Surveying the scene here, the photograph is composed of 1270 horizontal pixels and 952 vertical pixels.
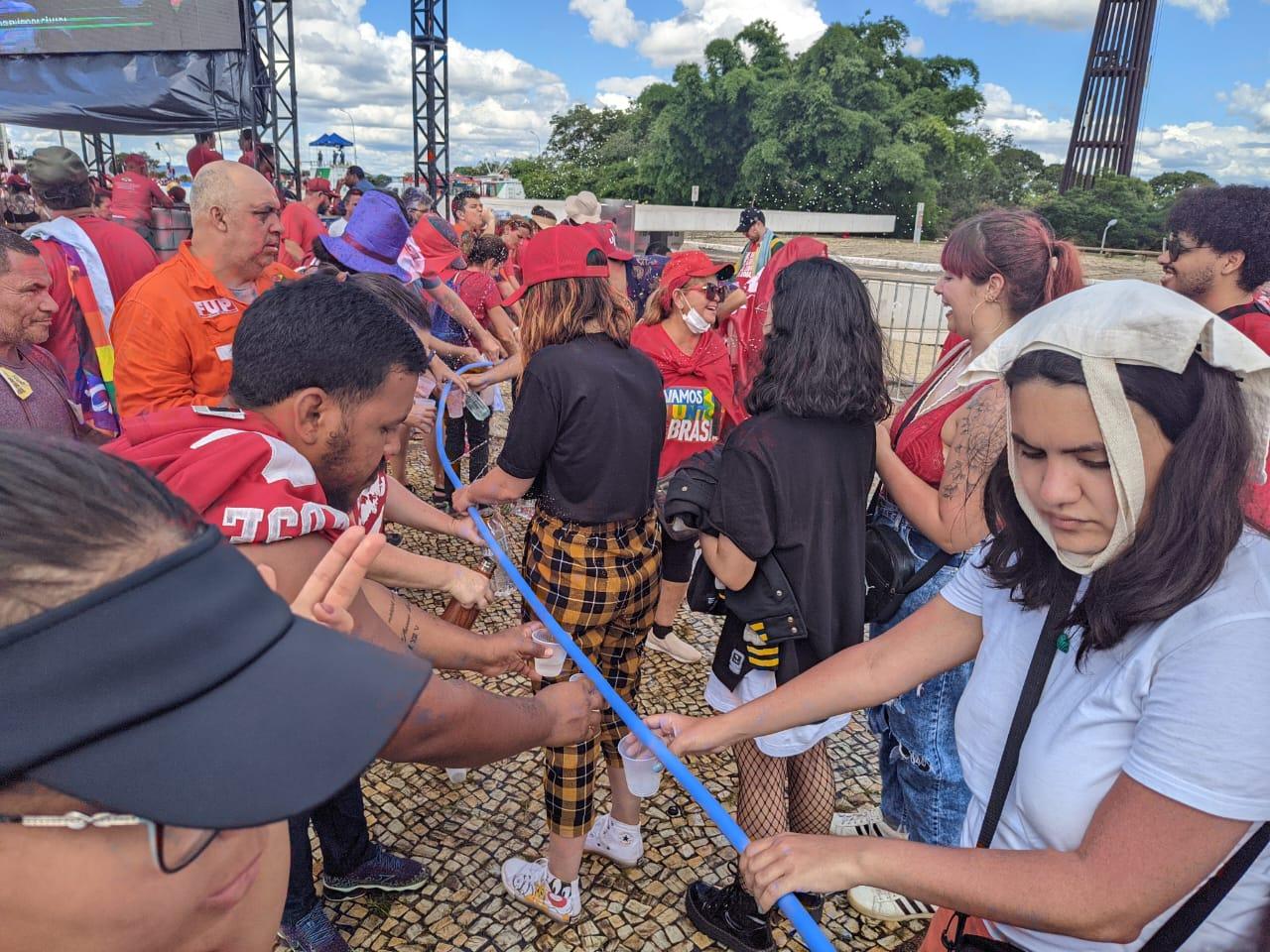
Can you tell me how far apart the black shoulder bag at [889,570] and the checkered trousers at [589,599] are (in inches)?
33.1

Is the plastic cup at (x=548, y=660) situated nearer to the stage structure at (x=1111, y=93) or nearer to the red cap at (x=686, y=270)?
the red cap at (x=686, y=270)

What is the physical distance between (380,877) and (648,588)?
155cm

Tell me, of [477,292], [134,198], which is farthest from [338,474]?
[134,198]

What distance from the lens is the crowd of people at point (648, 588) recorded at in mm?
708

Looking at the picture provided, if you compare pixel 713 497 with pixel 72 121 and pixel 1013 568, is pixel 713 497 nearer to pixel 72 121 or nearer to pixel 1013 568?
pixel 1013 568

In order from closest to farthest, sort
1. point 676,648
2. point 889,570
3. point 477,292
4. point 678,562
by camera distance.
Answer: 1. point 889,570
2. point 678,562
3. point 676,648
4. point 477,292

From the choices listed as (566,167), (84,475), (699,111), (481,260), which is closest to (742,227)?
(481,260)

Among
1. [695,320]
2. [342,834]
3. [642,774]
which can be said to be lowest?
[342,834]

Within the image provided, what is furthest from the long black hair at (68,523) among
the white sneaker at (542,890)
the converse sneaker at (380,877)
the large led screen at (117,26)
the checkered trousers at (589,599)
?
the large led screen at (117,26)

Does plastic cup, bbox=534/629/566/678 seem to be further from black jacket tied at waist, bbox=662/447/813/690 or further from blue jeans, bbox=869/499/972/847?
blue jeans, bbox=869/499/972/847

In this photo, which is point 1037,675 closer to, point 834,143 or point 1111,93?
point 834,143

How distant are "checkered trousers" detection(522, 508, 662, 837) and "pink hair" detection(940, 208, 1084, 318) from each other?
1571 millimetres

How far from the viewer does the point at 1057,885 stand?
124 centimetres

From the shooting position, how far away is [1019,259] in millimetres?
2666
